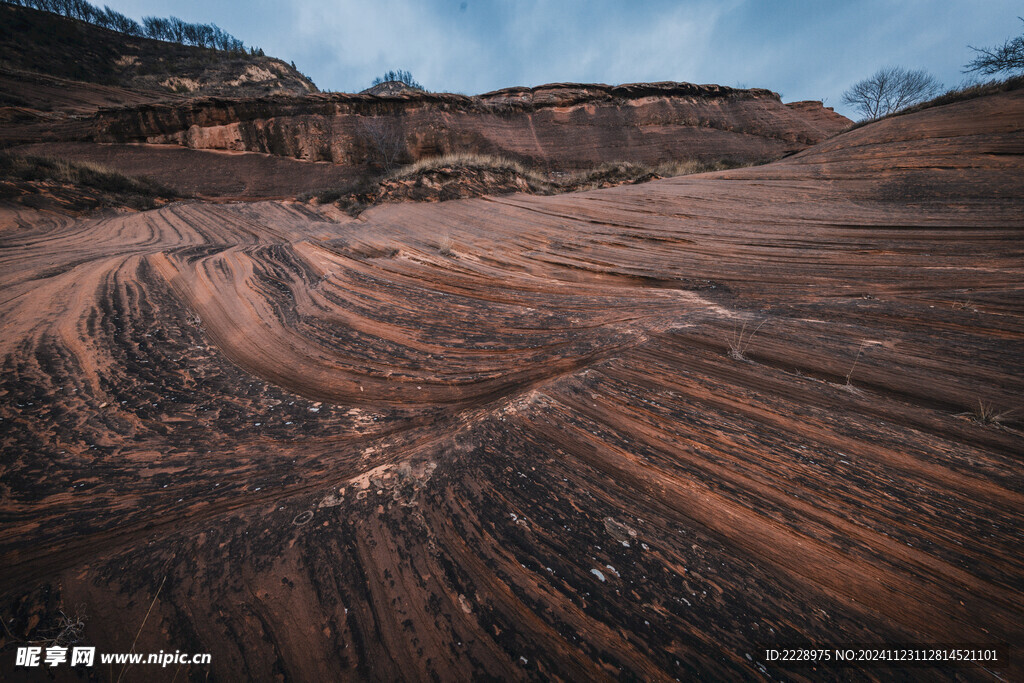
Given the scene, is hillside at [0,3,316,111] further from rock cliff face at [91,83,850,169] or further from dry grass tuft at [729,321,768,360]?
dry grass tuft at [729,321,768,360]

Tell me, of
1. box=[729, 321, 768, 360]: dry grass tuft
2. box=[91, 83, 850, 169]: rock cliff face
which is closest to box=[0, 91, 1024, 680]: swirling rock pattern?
box=[729, 321, 768, 360]: dry grass tuft

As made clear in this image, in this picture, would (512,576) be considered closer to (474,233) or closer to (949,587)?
(949,587)

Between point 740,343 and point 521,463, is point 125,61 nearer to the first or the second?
point 521,463

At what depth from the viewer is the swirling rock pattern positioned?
0.90 metres

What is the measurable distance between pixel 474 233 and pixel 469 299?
2.40 meters

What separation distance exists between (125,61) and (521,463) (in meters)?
51.4

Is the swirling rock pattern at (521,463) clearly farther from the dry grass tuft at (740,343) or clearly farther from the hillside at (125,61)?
the hillside at (125,61)

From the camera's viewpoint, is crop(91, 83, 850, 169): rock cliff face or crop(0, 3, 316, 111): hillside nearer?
crop(91, 83, 850, 169): rock cliff face

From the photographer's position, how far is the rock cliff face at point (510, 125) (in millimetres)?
14312

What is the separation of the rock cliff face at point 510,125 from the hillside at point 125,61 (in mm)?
13846

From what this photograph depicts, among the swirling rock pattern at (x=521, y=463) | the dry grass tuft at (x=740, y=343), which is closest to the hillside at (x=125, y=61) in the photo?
the swirling rock pattern at (x=521, y=463)

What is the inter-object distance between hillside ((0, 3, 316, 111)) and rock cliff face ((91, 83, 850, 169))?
1385cm

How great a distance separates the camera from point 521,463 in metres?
1.37

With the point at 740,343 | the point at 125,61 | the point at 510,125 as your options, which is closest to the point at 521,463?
the point at 740,343
